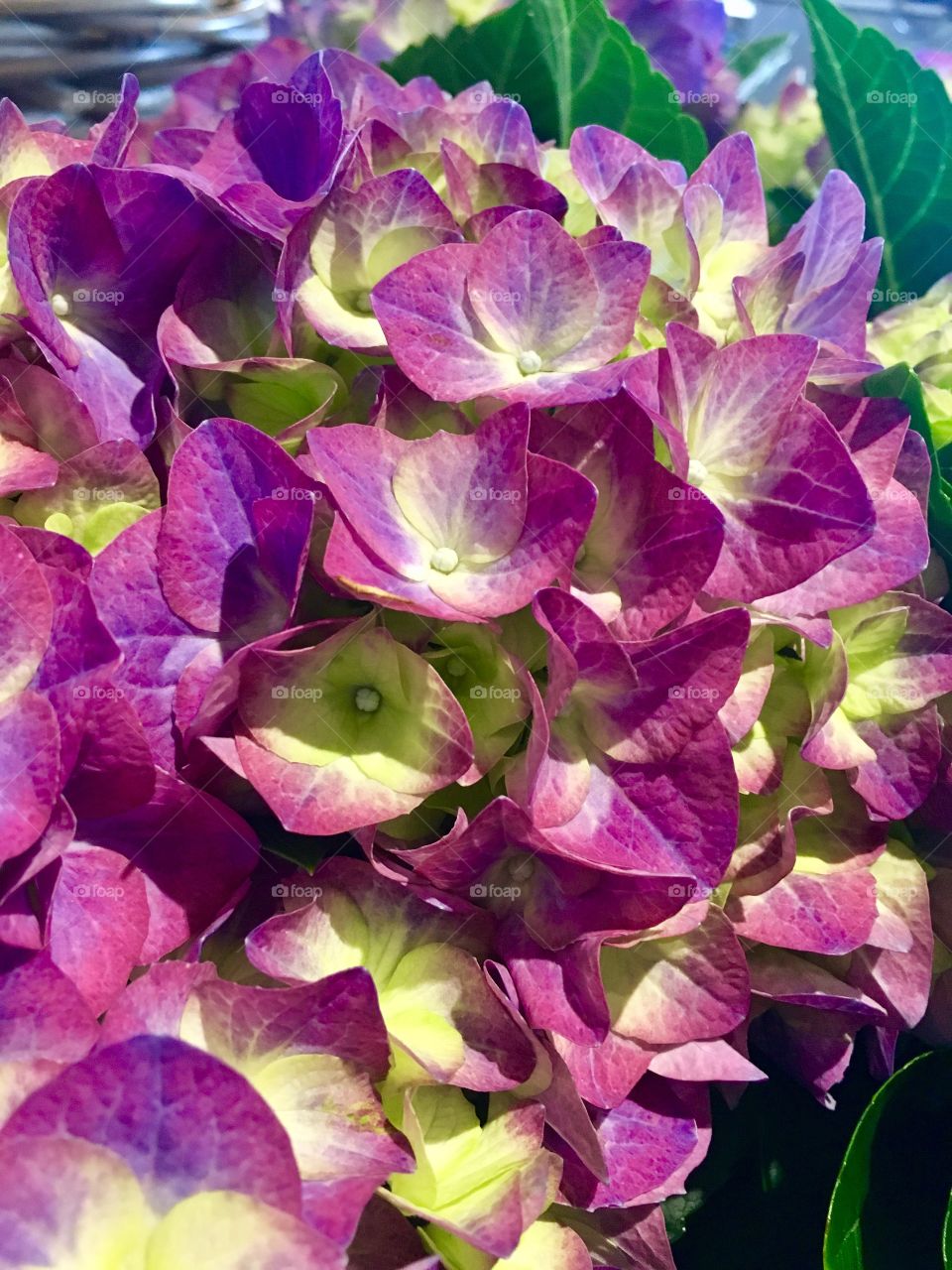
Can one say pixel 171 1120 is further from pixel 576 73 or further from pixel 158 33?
pixel 158 33

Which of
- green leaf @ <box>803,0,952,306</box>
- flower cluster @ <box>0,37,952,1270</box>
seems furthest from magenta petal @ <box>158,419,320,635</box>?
green leaf @ <box>803,0,952,306</box>

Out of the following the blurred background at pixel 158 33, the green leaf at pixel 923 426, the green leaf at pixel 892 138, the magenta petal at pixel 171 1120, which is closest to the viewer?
Result: the magenta petal at pixel 171 1120

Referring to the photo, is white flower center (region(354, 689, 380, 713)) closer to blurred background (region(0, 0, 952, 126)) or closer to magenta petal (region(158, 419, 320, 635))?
→ magenta petal (region(158, 419, 320, 635))

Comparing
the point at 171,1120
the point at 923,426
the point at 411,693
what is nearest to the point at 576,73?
the point at 923,426

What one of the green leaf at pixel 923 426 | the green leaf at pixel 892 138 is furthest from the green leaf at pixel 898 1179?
the green leaf at pixel 892 138

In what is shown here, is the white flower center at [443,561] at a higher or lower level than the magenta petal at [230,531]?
higher

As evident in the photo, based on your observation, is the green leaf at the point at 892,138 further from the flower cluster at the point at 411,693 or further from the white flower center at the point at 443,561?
the white flower center at the point at 443,561

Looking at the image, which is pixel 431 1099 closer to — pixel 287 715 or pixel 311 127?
pixel 287 715
